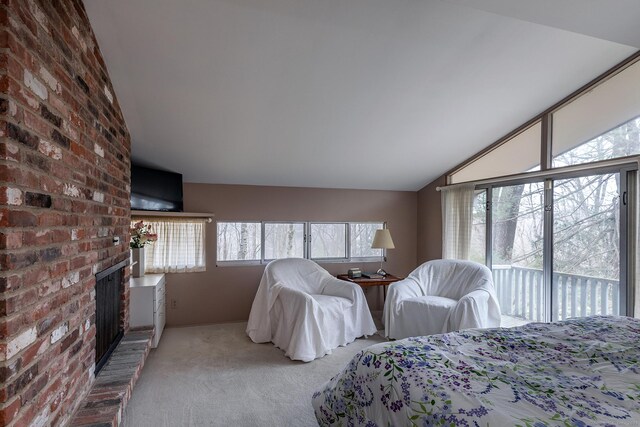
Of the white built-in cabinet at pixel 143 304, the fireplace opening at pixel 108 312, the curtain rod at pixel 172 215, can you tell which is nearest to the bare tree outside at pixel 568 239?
the curtain rod at pixel 172 215

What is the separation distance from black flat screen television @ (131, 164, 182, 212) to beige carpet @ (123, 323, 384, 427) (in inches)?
56.9

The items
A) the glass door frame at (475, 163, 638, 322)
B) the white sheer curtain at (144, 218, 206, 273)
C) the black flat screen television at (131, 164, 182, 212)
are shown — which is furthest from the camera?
the white sheer curtain at (144, 218, 206, 273)

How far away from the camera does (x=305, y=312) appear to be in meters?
3.11

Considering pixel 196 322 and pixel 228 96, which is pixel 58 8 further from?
pixel 196 322

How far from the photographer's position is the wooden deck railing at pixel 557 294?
113 inches

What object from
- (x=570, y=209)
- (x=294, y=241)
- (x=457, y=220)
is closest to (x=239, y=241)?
(x=294, y=241)

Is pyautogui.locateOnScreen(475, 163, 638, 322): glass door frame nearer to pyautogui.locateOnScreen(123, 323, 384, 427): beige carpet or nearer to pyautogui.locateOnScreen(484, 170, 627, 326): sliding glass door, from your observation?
pyautogui.locateOnScreen(484, 170, 627, 326): sliding glass door

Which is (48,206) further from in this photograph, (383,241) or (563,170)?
(563,170)

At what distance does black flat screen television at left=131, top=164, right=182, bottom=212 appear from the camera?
362 centimetres

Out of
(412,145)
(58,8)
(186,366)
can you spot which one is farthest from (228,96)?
(186,366)

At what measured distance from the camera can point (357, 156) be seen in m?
3.83

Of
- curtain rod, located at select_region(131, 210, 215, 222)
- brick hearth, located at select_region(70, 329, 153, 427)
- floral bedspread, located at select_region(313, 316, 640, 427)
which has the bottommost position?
brick hearth, located at select_region(70, 329, 153, 427)

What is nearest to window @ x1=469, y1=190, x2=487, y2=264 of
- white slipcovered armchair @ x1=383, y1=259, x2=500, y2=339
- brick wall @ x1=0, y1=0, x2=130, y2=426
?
white slipcovered armchair @ x1=383, y1=259, x2=500, y2=339

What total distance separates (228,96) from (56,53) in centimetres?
129
